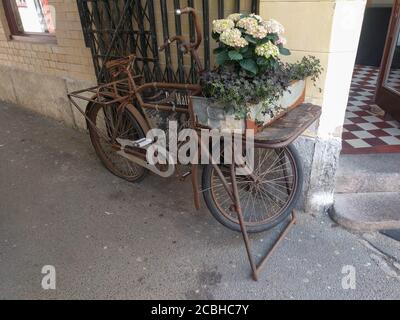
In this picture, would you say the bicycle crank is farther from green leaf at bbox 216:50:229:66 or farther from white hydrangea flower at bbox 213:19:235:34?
white hydrangea flower at bbox 213:19:235:34

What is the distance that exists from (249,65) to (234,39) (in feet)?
0.54

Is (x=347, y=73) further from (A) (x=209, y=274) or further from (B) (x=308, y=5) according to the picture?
(A) (x=209, y=274)

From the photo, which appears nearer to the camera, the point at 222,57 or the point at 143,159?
the point at 222,57

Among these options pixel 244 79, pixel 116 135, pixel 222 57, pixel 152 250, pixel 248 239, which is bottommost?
pixel 152 250

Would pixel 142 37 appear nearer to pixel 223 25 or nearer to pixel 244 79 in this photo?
pixel 223 25

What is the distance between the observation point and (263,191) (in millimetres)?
2701

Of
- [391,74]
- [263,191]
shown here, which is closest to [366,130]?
[391,74]

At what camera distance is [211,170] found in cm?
231

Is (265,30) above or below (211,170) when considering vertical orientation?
above

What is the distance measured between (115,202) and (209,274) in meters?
1.21

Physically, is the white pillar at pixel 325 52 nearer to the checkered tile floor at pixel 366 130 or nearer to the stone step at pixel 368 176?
the stone step at pixel 368 176

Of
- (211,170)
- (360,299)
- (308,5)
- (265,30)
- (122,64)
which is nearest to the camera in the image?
(265,30)
